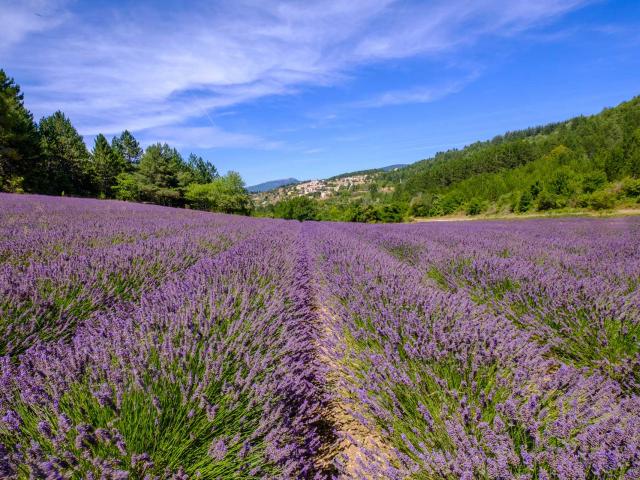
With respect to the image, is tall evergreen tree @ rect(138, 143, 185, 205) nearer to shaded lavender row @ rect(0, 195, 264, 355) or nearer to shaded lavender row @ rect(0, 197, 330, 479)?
shaded lavender row @ rect(0, 195, 264, 355)

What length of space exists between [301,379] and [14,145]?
121 feet

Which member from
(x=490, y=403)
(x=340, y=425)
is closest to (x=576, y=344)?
(x=490, y=403)

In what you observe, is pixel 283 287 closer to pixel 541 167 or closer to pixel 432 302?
pixel 432 302

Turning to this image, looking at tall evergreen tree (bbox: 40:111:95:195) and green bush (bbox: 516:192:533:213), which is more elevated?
tall evergreen tree (bbox: 40:111:95:195)

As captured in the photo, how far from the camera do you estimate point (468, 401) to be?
1.36 meters

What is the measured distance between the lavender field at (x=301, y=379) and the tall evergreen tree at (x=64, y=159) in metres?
40.6

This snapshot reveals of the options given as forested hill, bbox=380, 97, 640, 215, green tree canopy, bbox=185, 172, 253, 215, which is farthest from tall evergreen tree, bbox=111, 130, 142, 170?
forested hill, bbox=380, 97, 640, 215

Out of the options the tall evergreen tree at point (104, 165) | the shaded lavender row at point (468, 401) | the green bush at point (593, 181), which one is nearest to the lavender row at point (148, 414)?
the shaded lavender row at point (468, 401)

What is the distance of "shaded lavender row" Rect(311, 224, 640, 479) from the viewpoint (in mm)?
911

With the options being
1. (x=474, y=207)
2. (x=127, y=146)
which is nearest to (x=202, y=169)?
(x=127, y=146)

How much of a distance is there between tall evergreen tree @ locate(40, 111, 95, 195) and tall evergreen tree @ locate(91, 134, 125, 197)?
0.91 metres

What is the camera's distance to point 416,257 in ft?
17.2

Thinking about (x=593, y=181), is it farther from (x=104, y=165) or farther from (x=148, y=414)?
(x=104, y=165)

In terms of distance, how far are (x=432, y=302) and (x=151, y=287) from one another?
2324 millimetres
